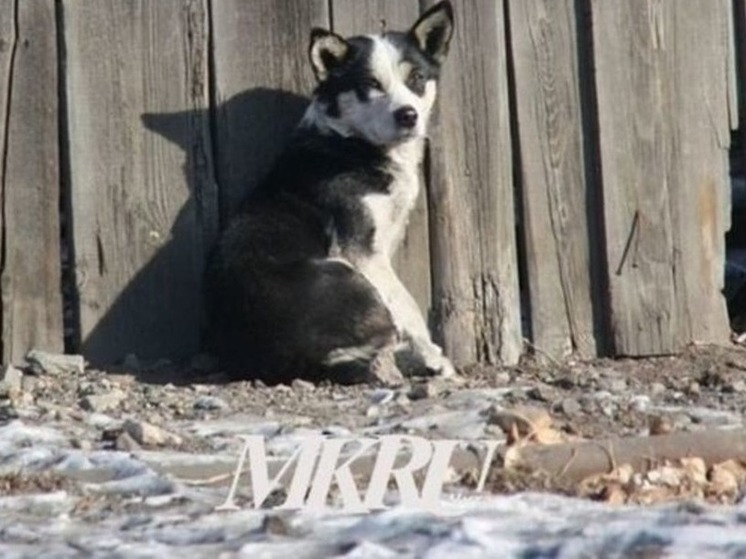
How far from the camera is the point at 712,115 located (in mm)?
8125

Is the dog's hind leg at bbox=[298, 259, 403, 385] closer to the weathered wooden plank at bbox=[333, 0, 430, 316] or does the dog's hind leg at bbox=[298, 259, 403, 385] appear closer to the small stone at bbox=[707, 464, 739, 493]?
the weathered wooden plank at bbox=[333, 0, 430, 316]

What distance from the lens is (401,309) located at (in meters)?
7.80

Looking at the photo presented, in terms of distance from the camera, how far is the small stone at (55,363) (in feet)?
25.2

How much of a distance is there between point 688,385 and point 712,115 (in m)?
1.21

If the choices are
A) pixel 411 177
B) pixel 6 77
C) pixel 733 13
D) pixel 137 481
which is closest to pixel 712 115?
pixel 733 13

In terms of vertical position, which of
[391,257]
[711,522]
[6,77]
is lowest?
[711,522]

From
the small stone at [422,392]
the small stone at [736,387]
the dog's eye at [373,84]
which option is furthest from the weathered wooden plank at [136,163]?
the small stone at [736,387]

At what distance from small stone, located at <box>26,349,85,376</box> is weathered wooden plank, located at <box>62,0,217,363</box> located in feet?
0.37

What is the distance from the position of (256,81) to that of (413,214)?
752mm

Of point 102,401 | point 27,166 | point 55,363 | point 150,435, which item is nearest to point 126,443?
point 150,435

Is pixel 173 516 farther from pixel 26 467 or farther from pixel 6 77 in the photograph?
pixel 6 77

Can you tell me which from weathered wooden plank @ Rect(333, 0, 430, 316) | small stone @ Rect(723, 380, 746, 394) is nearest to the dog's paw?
weathered wooden plank @ Rect(333, 0, 430, 316)

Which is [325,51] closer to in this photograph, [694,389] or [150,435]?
[694,389]

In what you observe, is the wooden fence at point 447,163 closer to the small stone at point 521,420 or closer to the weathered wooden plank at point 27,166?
the weathered wooden plank at point 27,166
